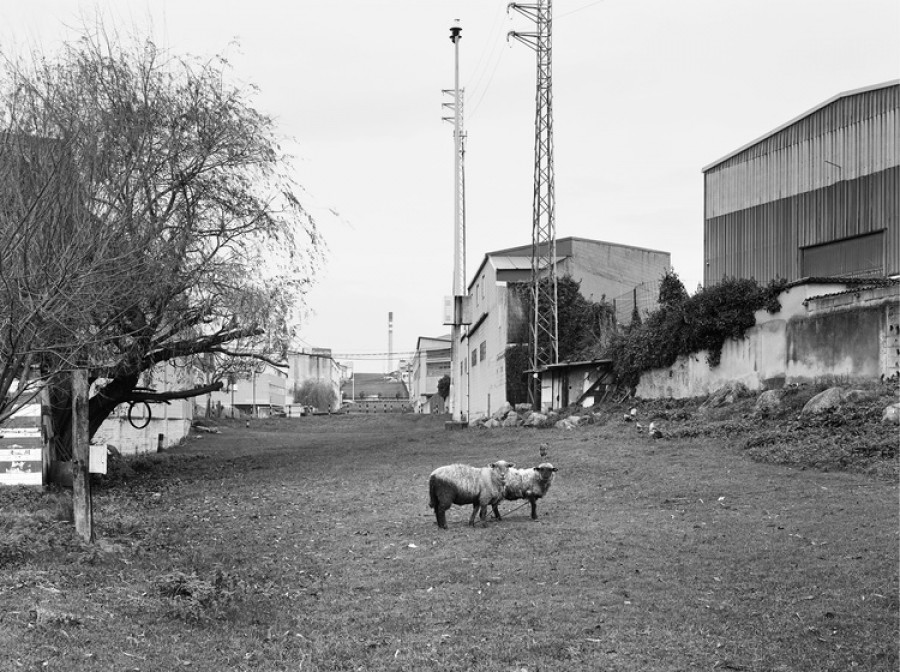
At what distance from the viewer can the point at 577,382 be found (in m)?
33.8

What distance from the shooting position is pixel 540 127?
34188mm

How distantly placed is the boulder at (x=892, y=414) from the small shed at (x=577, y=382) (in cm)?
1563

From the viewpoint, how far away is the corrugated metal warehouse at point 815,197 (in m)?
25.0

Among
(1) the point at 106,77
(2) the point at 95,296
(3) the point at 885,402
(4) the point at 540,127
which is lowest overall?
(3) the point at 885,402

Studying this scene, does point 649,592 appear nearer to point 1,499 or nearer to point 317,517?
point 317,517

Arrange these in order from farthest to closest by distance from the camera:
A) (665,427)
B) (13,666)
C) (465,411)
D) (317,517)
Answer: (465,411), (665,427), (317,517), (13,666)

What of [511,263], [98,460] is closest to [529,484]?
[98,460]

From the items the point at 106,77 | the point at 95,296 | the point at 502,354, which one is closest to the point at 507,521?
the point at 95,296

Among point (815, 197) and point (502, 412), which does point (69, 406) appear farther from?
point (502, 412)

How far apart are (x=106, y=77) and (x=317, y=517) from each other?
25.6 feet

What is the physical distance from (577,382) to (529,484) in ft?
70.3

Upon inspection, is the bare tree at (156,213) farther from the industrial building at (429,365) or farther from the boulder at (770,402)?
the industrial building at (429,365)

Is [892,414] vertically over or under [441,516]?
over

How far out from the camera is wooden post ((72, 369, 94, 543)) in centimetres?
1102
